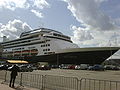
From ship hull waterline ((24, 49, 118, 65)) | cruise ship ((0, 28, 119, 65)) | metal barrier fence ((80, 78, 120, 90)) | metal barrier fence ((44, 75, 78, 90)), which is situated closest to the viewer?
metal barrier fence ((80, 78, 120, 90))

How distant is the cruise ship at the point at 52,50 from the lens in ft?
230

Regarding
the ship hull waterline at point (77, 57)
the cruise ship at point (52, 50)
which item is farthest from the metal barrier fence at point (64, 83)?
the ship hull waterline at point (77, 57)

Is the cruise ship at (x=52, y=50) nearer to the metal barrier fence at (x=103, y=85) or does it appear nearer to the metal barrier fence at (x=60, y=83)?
the metal barrier fence at (x=60, y=83)

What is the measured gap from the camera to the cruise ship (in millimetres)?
70250

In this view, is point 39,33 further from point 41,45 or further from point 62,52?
point 62,52

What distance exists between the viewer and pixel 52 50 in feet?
254

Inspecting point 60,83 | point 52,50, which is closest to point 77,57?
point 52,50

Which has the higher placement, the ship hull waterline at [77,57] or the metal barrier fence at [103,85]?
the ship hull waterline at [77,57]

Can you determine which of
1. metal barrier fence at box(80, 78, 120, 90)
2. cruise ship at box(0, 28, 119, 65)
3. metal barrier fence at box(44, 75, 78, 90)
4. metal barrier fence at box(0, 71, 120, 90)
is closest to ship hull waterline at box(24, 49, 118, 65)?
cruise ship at box(0, 28, 119, 65)

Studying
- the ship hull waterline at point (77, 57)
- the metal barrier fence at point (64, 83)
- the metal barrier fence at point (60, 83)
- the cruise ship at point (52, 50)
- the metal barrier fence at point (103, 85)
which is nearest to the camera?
the metal barrier fence at point (103, 85)

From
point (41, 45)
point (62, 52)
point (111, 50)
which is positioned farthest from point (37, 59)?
point (111, 50)

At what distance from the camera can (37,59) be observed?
8081 cm

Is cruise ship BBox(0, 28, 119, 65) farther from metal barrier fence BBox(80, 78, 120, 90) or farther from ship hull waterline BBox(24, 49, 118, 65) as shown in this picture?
metal barrier fence BBox(80, 78, 120, 90)

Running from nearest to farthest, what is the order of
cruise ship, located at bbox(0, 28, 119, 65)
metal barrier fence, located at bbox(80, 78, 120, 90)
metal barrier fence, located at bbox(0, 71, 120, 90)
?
metal barrier fence, located at bbox(80, 78, 120, 90) < metal barrier fence, located at bbox(0, 71, 120, 90) < cruise ship, located at bbox(0, 28, 119, 65)
